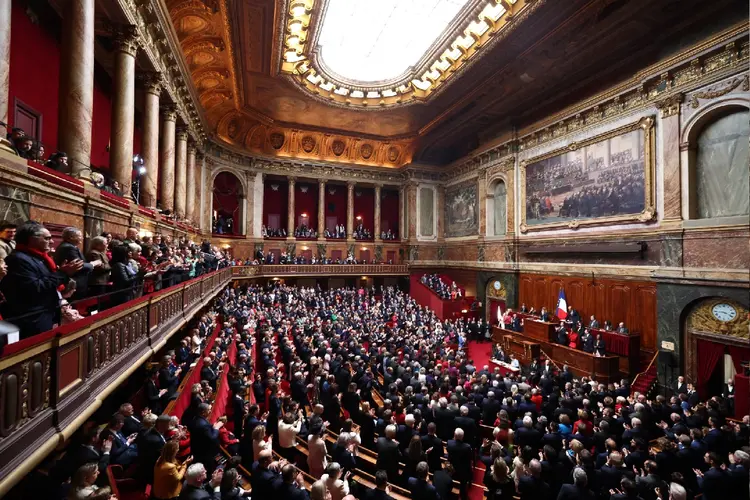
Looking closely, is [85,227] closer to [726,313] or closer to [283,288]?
[283,288]

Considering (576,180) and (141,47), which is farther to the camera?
(576,180)

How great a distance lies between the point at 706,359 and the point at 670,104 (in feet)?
27.8

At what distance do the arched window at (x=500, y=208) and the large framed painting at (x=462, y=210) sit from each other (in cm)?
168

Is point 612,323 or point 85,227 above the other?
point 85,227

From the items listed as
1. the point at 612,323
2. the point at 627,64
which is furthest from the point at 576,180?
the point at 612,323

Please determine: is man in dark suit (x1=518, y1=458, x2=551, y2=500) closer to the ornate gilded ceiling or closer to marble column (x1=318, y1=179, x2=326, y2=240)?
the ornate gilded ceiling

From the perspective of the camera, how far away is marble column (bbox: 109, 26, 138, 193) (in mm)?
9164

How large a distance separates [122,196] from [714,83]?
1719 centimetres

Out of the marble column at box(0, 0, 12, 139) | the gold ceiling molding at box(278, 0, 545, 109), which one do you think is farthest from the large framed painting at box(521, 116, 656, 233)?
the marble column at box(0, 0, 12, 139)

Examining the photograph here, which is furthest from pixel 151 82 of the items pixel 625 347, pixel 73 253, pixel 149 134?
pixel 625 347

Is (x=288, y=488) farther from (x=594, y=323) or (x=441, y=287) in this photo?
(x=441, y=287)

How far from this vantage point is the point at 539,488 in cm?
504

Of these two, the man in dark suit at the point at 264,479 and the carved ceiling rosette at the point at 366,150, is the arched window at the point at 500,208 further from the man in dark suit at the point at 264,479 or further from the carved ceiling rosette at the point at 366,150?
the man in dark suit at the point at 264,479

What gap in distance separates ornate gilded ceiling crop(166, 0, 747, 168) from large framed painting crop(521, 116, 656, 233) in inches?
94.1
